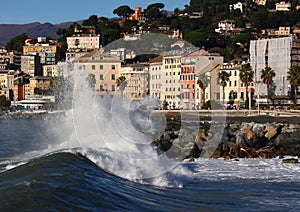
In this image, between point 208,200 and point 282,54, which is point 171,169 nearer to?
point 208,200

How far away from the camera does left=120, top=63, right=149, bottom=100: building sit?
62.1 meters

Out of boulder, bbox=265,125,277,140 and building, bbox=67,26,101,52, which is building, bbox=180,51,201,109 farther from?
building, bbox=67,26,101,52

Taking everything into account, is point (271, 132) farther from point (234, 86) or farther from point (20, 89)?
point (20, 89)

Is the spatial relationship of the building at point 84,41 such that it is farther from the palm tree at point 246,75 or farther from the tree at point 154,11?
the palm tree at point 246,75

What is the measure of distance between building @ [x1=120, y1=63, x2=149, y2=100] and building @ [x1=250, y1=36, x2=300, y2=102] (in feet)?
36.4

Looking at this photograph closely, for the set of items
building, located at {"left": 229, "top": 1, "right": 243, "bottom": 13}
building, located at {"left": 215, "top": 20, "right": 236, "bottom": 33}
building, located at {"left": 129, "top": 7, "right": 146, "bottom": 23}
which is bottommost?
building, located at {"left": 215, "top": 20, "right": 236, "bottom": 33}

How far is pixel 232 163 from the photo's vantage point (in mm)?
18516

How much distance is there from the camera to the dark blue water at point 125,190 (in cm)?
977

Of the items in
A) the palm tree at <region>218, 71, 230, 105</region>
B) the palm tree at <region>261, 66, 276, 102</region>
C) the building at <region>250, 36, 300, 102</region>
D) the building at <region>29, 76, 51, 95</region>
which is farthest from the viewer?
the building at <region>29, 76, 51, 95</region>

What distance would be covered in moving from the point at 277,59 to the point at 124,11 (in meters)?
98.0

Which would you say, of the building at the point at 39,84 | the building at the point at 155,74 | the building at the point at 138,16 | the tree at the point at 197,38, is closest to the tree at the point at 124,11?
the building at the point at 138,16

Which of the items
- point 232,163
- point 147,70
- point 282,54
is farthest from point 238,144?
point 147,70

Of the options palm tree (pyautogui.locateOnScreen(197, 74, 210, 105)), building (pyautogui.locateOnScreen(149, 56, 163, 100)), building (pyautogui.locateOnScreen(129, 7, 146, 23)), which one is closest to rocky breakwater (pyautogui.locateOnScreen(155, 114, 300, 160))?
Answer: palm tree (pyautogui.locateOnScreen(197, 74, 210, 105))

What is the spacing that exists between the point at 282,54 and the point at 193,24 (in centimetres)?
7601
